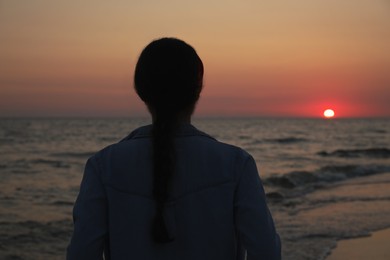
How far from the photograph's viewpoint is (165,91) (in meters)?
1.60

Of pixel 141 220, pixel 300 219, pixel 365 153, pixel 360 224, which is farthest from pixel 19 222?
pixel 365 153

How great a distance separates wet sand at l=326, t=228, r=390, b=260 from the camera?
6450 millimetres

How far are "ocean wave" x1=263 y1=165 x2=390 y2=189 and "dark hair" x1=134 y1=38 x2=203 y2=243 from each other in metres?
14.6

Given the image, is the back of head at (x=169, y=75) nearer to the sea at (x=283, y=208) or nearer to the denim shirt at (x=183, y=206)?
the denim shirt at (x=183, y=206)

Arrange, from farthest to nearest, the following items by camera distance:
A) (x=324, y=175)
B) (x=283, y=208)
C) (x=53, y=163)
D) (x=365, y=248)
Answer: (x=53, y=163), (x=324, y=175), (x=283, y=208), (x=365, y=248)

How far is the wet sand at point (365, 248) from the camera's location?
6450 millimetres

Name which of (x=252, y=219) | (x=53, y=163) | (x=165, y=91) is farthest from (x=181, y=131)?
(x=53, y=163)

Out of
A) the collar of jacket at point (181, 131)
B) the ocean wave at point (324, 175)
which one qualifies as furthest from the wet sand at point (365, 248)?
the ocean wave at point (324, 175)

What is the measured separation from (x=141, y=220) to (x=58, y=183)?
14060 millimetres

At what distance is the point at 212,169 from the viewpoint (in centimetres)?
159

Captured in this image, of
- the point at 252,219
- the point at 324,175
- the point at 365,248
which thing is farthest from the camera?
the point at 324,175

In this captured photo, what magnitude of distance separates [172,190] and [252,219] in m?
0.26

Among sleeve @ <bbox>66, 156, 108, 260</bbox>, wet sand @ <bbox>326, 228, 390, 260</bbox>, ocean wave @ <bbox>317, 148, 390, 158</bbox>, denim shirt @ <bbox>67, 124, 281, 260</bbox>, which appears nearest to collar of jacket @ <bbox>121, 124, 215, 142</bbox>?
denim shirt @ <bbox>67, 124, 281, 260</bbox>

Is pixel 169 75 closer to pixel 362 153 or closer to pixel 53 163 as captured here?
pixel 53 163
